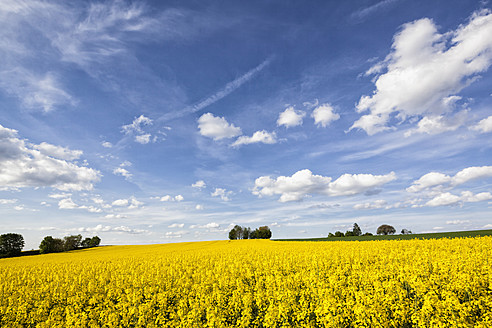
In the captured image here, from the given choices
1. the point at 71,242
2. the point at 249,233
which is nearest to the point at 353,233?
the point at 249,233

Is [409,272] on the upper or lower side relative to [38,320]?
upper

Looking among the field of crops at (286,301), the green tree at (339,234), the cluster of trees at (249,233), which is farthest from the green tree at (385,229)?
the field of crops at (286,301)

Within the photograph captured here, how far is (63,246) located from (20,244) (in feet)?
33.0

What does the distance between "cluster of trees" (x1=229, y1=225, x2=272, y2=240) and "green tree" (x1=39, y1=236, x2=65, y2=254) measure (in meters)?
58.0

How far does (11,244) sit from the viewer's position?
6794cm

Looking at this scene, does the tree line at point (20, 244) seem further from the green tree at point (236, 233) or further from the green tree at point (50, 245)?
the green tree at point (236, 233)

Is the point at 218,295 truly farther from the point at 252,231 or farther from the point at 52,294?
the point at 252,231

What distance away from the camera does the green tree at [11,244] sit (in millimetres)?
65688

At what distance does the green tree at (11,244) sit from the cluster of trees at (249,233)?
67.1m

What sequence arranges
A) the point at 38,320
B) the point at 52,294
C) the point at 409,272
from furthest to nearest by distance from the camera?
the point at 52,294
the point at 409,272
the point at 38,320

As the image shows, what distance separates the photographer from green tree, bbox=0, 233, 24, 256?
65688 millimetres

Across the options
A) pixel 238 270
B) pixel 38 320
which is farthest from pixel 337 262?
pixel 38 320

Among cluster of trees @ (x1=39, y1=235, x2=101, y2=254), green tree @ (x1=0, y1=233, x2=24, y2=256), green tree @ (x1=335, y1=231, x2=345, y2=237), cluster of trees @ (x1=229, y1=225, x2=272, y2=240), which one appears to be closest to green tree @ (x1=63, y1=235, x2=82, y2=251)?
cluster of trees @ (x1=39, y1=235, x2=101, y2=254)

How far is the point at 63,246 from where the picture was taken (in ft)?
249
